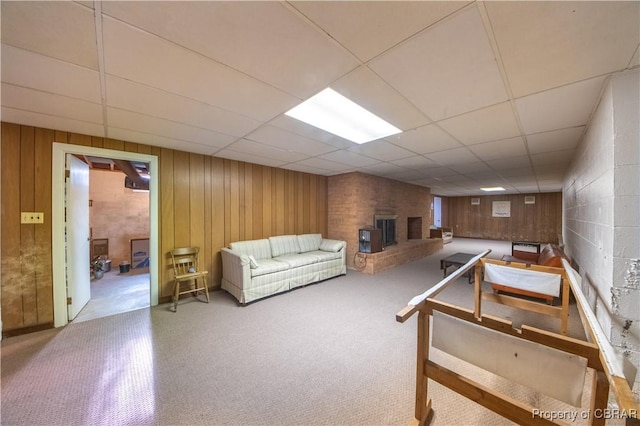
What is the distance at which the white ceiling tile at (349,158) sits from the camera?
144 inches

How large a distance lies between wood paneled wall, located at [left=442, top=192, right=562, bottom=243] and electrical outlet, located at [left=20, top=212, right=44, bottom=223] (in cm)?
1354

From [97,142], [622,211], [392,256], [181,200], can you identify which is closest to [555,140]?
[622,211]

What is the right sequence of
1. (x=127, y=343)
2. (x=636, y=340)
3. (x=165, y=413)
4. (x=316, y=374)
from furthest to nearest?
(x=127, y=343) < (x=316, y=374) < (x=165, y=413) < (x=636, y=340)

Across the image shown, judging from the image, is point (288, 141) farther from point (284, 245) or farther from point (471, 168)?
point (471, 168)

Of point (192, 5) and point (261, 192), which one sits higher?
point (192, 5)

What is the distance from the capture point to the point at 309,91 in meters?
1.76

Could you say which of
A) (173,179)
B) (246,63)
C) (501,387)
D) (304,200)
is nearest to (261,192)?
(304,200)

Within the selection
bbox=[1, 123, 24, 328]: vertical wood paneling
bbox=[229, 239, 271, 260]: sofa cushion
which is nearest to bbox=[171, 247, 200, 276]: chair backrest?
bbox=[229, 239, 271, 260]: sofa cushion

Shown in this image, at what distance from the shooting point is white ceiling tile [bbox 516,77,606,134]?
1.67 metres

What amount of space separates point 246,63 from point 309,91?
1.64 feet

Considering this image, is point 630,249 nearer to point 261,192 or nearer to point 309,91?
point 309,91

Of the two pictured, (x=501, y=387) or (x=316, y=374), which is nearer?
(x=501, y=387)

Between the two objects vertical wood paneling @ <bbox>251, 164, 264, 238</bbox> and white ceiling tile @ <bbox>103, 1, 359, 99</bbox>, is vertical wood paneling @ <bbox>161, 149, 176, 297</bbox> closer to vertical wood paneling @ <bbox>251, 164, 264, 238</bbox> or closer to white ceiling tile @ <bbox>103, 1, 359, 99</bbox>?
vertical wood paneling @ <bbox>251, 164, 264, 238</bbox>

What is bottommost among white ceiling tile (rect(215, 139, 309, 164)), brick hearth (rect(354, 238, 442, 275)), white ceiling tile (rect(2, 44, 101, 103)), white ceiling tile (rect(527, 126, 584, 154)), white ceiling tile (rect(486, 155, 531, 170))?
brick hearth (rect(354, 238, 442, 275))
